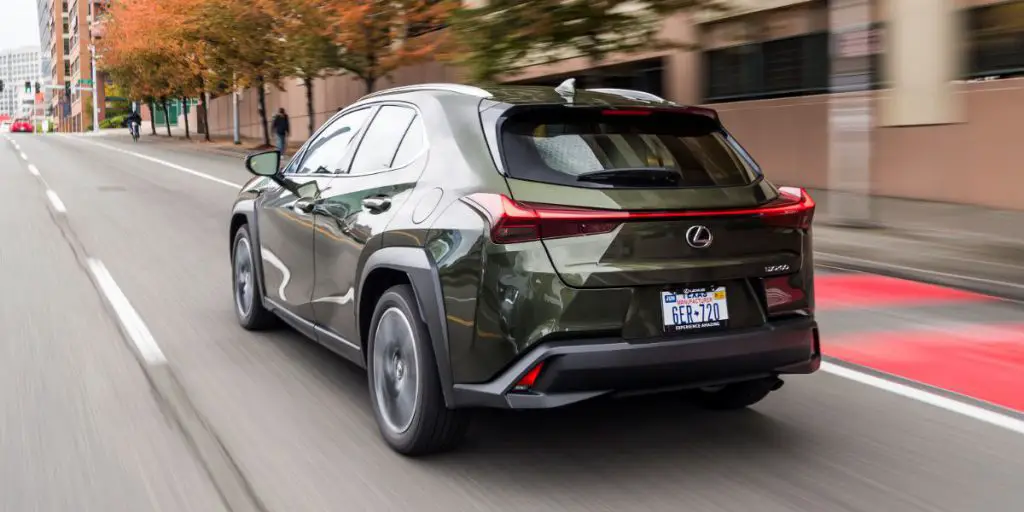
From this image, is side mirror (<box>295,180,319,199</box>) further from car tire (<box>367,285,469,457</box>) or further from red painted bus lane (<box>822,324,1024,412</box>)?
red painted bus lane (<box>822,324,1024,412</box>)

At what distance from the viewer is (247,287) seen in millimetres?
7234

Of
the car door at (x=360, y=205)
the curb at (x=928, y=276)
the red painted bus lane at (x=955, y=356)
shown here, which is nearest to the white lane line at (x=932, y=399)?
the red painted bus lane at (x=955, y=356)

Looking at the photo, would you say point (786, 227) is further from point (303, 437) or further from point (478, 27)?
point (478, 27)

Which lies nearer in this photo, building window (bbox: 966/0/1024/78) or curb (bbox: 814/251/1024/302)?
curb (bbox: 814/251/1024/302)

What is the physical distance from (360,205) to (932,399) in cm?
315

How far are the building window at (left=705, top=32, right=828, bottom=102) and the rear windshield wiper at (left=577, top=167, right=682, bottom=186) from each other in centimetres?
1458

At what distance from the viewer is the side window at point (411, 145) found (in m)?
4.73

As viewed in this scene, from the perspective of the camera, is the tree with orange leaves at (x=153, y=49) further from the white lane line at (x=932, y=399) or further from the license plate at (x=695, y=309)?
the license plate at (x=695, y=309)

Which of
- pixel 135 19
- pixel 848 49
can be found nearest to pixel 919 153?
pixel 848 49

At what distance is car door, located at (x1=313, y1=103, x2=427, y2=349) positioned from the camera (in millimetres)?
4750

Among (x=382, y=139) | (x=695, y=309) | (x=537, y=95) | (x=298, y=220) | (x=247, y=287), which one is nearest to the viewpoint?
(x=695, y=309)

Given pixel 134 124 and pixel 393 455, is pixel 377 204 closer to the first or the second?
pixel 393 455

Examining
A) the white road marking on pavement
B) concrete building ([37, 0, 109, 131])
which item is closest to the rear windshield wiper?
the white road marking on pavement

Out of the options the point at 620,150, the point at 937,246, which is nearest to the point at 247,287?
the point at 620,150
